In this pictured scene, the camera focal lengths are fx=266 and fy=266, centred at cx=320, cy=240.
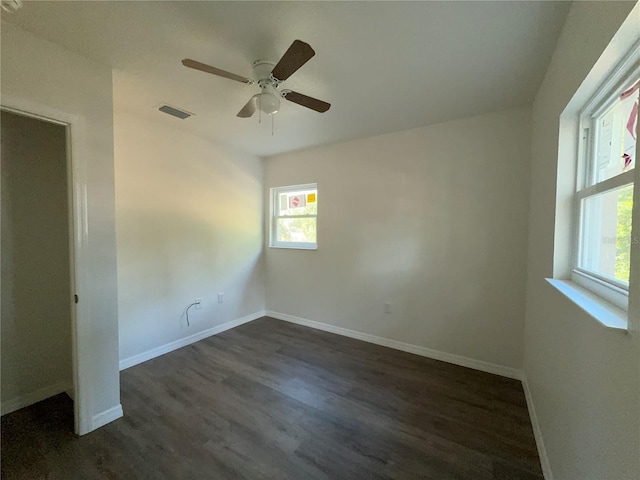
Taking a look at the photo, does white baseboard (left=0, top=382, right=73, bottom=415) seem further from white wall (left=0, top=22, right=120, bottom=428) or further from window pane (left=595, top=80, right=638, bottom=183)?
window pane (left=595, top=80, right=638, bottom=183)

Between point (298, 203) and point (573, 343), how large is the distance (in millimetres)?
3288

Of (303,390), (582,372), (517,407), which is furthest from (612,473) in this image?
(303,390)

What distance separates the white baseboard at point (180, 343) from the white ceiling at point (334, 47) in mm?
2473

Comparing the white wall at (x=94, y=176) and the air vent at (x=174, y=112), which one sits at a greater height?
the air vent at (x=174, y=112)

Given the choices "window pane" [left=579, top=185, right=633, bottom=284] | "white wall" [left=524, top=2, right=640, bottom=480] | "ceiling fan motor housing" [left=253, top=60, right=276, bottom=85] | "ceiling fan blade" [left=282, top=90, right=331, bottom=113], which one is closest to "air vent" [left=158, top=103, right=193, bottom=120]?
"ceiling fan motor housing" [left=253, top=60, right=276, bottom=85]

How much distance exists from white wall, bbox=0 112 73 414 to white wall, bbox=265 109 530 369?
2.48 meters

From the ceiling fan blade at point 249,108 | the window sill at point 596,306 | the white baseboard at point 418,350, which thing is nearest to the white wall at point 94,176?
the ceiling fan blade at point 249,108

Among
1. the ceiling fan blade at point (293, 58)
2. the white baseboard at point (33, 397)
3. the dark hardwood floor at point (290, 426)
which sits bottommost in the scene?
the dark hardwood floor at point (290, 426)

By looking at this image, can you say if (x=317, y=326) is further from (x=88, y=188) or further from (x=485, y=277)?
(x=88, y=188)

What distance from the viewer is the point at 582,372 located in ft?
3.57

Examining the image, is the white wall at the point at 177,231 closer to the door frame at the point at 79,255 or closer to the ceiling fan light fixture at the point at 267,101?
the door frame at the point at 79,255

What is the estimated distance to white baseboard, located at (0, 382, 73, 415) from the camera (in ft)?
6.54

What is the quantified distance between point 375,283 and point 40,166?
330 centimetres

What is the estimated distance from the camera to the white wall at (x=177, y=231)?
2.69 meters
